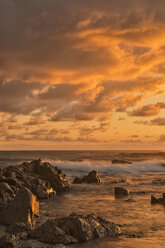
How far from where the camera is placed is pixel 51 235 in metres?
13.5

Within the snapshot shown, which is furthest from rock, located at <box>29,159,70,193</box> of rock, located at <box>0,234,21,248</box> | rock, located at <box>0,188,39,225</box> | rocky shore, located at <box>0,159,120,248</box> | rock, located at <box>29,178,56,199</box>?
rock, located at <box>0,234,21,248</box>

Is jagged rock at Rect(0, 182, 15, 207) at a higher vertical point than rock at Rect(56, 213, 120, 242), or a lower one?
higher

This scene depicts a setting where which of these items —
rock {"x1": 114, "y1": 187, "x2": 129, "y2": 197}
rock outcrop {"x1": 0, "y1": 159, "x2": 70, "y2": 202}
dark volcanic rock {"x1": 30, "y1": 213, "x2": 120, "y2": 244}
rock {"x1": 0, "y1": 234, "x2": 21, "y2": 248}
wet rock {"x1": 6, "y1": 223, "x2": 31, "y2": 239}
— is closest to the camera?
rock {"x1": 0, "y1": 234, "x2": 21, "y2": 248}

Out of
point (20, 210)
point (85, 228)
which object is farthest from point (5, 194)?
point (85, 228)

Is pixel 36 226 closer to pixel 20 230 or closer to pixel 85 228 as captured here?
pixel 20 230

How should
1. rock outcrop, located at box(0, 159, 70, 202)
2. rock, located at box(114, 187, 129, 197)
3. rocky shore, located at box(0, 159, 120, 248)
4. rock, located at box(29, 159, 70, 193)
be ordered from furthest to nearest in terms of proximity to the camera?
rock, located at box(29, 159, 70, 193)
rock, located at box(114, 187, 129, 197)
rock outcrop, located at box(0, 159, 70, 202)
rocky shore, located at box(0, 159, 120, 248)

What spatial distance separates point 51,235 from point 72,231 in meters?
1.01

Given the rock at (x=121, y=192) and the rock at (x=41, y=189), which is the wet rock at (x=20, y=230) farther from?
the rock at (x=121, y=192)

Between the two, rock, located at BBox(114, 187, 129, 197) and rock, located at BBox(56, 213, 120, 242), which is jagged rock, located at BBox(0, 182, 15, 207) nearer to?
rock, located at BBox(56, 213, 120, 242)

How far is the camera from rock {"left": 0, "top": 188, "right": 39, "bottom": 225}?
644 inches

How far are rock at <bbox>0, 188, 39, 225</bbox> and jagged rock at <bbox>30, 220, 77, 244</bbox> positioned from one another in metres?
2.40

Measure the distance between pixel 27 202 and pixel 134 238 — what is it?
6008mm

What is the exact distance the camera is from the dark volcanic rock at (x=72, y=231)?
13414 millimetres

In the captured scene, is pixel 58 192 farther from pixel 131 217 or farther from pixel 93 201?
pixel 131 217
